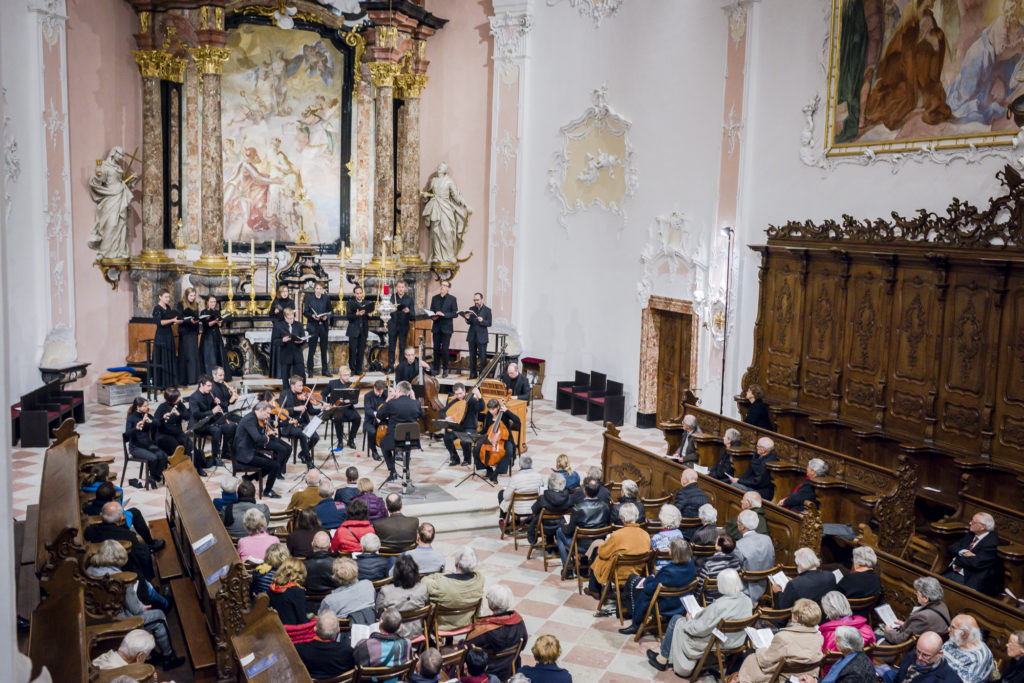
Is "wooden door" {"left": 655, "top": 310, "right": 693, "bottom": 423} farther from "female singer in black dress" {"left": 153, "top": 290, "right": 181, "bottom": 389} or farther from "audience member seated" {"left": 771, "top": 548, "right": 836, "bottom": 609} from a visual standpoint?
"female singer in black dress" {"left": 153, "top": 290, "right": 181, "bottom": 389}

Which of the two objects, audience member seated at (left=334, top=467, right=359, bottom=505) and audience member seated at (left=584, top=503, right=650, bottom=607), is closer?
audience member seated at (left=584, top=503, right=650, bottom=607)

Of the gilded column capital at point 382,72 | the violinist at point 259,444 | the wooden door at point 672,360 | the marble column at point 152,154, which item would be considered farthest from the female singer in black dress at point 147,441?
the gilded column capital at point 382,72

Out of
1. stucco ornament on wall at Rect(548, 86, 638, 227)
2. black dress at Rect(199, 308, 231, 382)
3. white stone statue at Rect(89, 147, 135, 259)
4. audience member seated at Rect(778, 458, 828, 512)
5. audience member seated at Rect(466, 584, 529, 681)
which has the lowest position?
audience member seated at Rect(466, 584, 529, 681)

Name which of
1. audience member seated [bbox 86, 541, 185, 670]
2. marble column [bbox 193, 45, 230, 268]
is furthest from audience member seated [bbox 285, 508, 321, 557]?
marble column [bbox 193, 45, 230, 268]

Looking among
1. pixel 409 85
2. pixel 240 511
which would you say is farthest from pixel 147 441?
pixel 409 85

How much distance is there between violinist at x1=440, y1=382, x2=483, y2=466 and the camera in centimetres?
1322

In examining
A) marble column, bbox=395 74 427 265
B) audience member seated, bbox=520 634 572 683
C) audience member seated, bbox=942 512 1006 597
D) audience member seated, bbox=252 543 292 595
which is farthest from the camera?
marble column, bbox=395 74 427 265

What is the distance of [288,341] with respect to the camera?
15562 mm

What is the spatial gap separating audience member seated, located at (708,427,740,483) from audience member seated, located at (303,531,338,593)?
5529mm

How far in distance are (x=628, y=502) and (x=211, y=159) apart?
11.8m

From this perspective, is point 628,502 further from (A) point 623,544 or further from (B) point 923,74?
(B) point 923,74

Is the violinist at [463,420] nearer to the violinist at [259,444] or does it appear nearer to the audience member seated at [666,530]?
the violinist at [259,444]

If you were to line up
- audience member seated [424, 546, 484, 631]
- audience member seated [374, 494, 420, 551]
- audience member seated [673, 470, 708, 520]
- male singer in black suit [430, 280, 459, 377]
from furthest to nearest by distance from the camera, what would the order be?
1. male singer in black suit [430, 280, 459, 377]
2. audience member seated [673, 470, 708, 520]
3. audience member seated [374, 494, 420, 551]
4. audience member seated [424, 546, 484, 631]

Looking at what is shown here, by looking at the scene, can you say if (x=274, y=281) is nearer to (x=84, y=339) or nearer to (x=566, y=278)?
(x=84, y=339)
